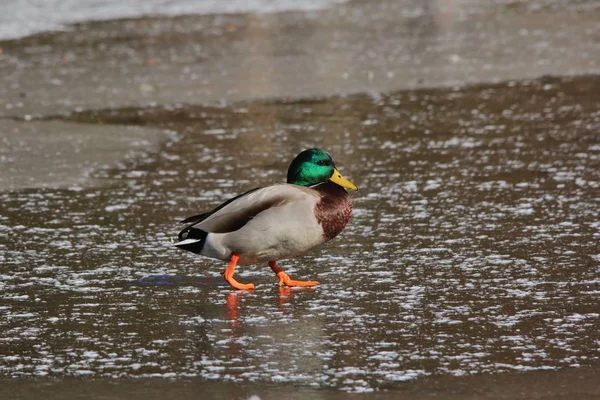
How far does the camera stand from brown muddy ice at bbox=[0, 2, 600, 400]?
166 inches

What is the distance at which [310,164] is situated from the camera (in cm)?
556

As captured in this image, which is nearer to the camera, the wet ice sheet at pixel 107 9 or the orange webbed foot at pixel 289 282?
the orange webbed foot at pixel 289 282

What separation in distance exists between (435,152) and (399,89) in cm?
291

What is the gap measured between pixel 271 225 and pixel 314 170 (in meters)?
→ 0.41

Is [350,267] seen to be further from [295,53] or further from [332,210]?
[295,53]

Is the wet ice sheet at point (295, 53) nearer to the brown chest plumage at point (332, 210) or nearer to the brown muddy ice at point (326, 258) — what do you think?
the brown muddy ice at point (326, 258)

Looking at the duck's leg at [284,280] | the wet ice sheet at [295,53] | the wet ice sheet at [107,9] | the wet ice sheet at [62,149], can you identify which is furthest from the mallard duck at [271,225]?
the wet ice sheet at [107,9]

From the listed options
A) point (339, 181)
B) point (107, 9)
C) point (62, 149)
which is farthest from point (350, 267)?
point (107, 9)

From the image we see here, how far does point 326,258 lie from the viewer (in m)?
6.02

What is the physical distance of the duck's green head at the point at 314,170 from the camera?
218 inches

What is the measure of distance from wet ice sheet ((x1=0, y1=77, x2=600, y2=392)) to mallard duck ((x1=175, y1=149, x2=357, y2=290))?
180mm

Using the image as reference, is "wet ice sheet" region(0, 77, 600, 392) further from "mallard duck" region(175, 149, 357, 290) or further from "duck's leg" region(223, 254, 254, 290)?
"mallard duck" region(175, 149, 357, 290)

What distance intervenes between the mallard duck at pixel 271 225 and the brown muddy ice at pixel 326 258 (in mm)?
174

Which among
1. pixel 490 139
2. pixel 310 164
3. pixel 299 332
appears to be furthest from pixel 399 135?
pixel 299 332
